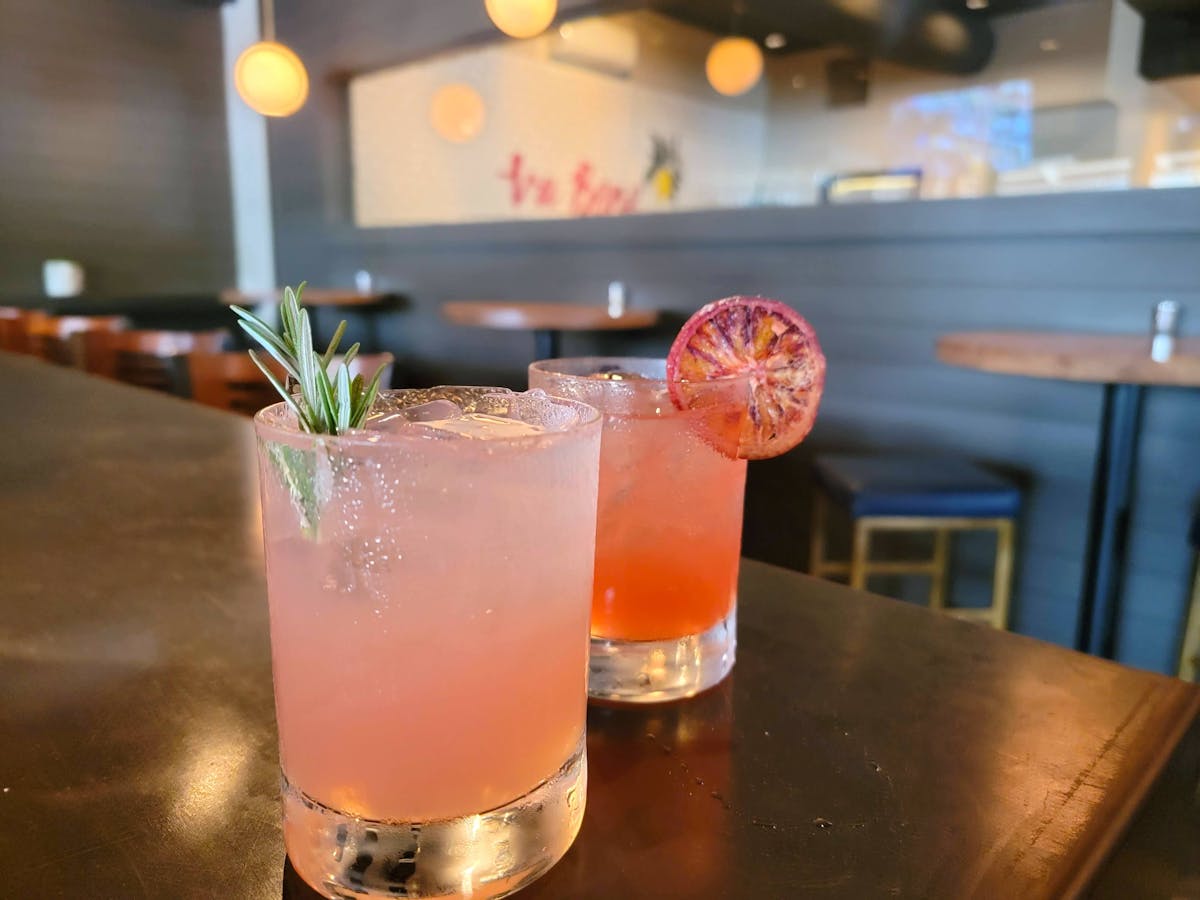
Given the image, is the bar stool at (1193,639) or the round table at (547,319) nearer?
the bar stool at (1193,639)

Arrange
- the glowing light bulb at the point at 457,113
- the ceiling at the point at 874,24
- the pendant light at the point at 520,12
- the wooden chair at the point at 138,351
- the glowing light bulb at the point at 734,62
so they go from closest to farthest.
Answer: the pendant light at the point at 520,12, the wooden chair at the point at 138,351, the ceiling at the point at 874,24, the glowing light bulb at the point at 734,62, the glowing light bulb at the point at 457,113

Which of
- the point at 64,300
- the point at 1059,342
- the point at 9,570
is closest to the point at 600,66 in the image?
the point at 64,300

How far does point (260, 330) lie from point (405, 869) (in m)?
0.26

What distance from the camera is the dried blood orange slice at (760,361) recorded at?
58cm

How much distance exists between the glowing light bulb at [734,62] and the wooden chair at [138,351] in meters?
4.23

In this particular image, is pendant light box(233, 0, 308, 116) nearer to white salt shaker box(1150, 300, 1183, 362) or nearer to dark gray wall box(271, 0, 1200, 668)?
dark gray wall box(271, 0, 1200, 668)

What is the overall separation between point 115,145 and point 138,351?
3609 mm

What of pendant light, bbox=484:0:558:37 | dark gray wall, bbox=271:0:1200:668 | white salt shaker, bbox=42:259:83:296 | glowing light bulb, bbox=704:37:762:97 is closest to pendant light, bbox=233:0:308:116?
dark gray wall, bbox=271:0:1200:668

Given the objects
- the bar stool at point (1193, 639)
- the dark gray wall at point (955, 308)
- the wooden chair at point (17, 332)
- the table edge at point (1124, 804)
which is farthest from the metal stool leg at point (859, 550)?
the wooden chair at point (17, 332)

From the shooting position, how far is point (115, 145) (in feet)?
20.6

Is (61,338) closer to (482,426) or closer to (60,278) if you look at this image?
(60,278)

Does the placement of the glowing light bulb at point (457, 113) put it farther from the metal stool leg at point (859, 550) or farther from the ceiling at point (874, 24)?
the metal stool leg at point (859, 550)

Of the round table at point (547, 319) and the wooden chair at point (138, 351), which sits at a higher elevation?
the round table at point (547, 319)

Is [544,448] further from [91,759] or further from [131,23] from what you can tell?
[131,23]
